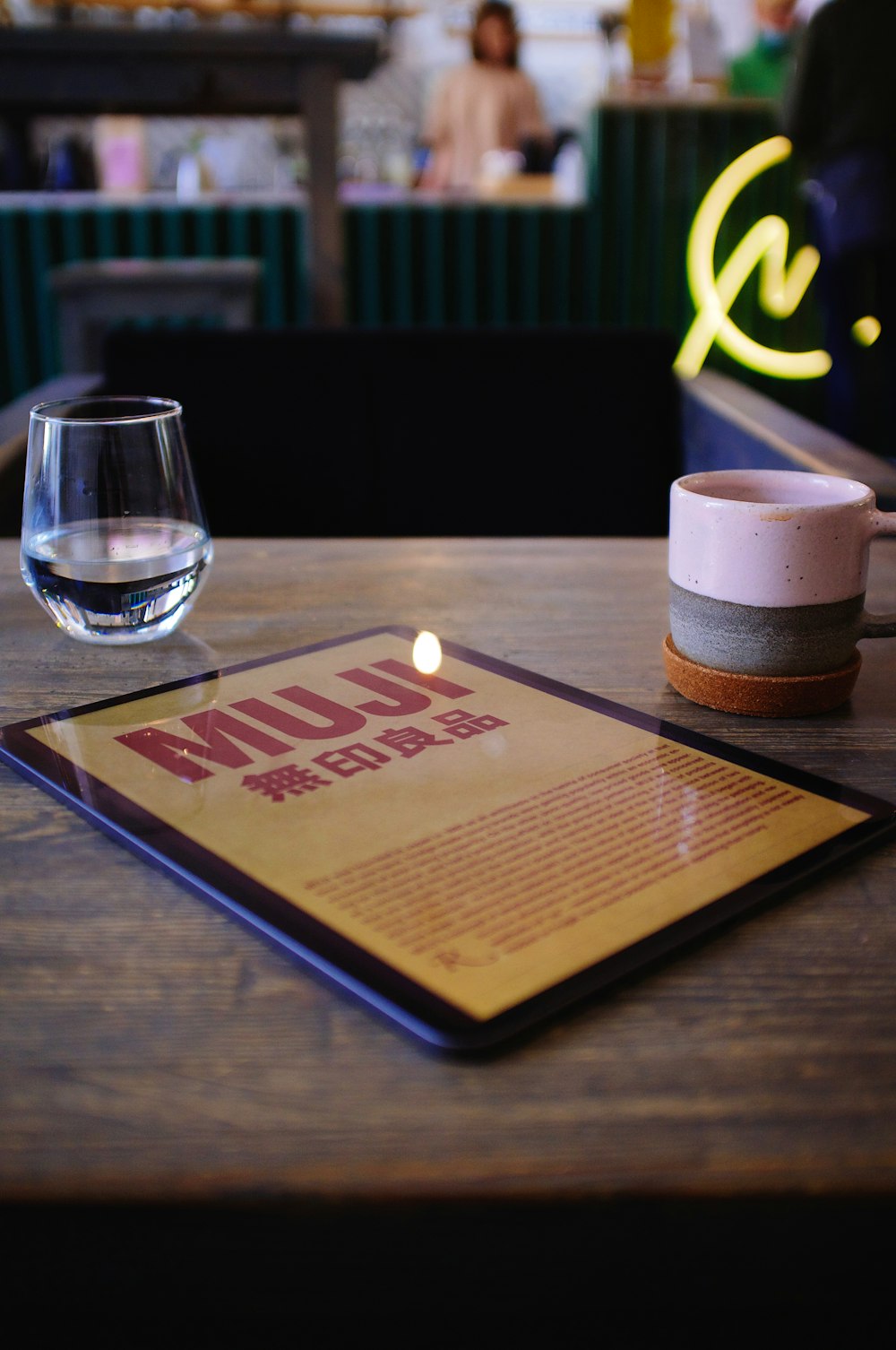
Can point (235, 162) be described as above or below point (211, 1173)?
above

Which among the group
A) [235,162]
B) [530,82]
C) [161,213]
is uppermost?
[530,82]

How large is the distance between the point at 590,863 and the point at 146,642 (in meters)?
0.39

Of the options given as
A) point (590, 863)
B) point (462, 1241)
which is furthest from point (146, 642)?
point (462, 1241)

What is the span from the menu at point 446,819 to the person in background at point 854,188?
258cm

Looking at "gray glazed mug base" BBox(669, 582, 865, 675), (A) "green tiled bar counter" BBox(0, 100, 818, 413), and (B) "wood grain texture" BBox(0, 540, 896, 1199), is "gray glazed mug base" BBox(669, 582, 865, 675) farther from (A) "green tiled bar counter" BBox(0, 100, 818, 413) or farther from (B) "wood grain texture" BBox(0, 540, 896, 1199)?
(A) "green tiled bar counter" BBox(0, 100, 818, 413)

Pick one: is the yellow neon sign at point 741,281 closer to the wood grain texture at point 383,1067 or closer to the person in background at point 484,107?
the person in background at point 484,107

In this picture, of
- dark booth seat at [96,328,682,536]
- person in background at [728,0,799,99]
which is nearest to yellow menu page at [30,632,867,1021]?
dark booth seat at [96,328,682,536]

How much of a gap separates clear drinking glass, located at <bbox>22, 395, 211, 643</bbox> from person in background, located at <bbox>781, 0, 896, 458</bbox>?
254cm

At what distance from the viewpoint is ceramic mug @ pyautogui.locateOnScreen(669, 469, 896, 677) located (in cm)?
59

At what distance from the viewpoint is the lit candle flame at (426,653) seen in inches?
26.7

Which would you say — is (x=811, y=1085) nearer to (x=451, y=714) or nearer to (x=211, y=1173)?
(x=211, y=1173)

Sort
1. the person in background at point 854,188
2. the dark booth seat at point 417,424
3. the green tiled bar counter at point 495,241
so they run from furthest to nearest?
the green tiled bar counter at point 495,241, the person in background at point 854,188, the dark booth seat at point 417,424

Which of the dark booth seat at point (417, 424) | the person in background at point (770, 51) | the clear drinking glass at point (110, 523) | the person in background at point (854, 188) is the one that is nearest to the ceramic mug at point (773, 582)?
the clear drinking glass at point (110, 523)

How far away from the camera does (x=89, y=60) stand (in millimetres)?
2275
